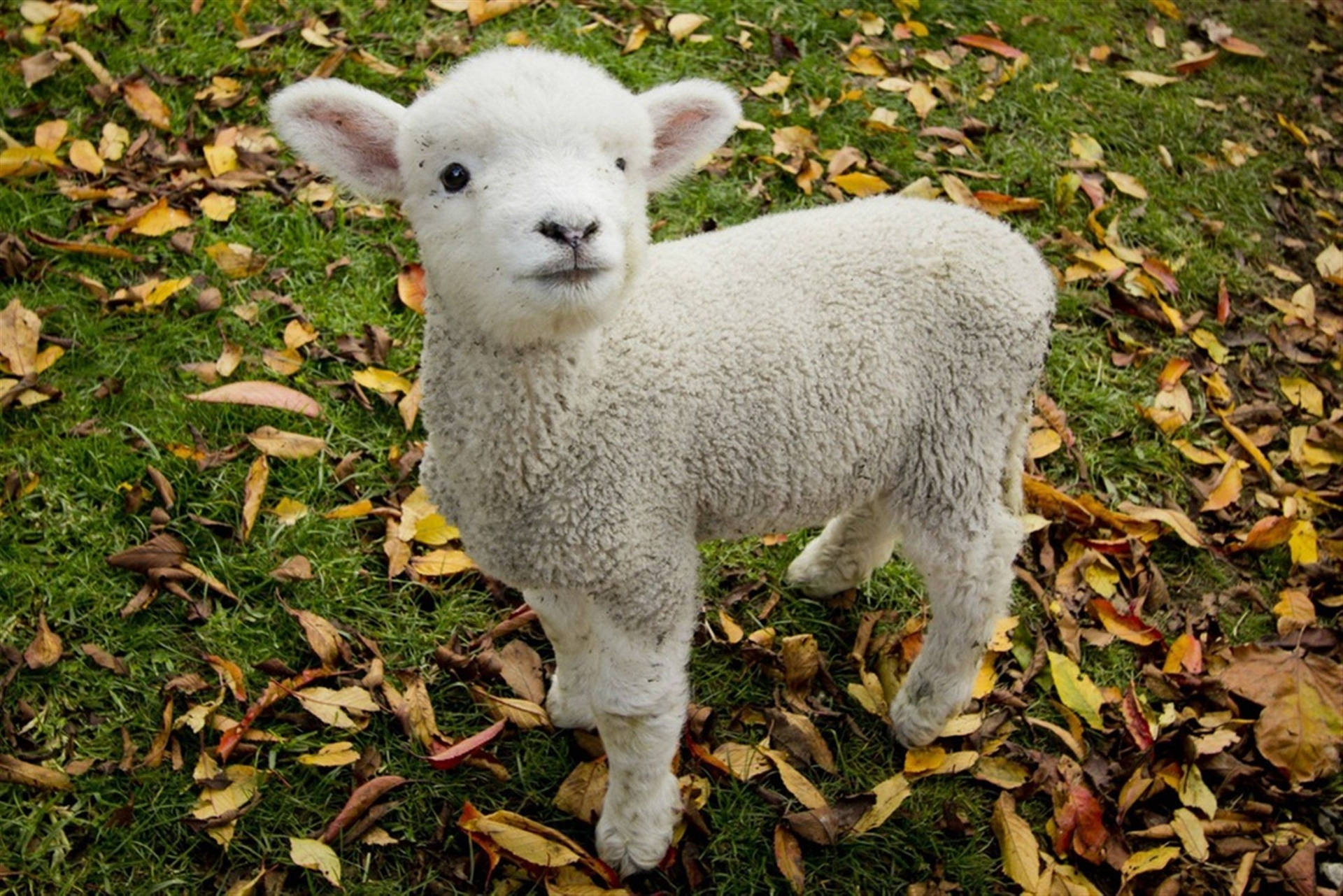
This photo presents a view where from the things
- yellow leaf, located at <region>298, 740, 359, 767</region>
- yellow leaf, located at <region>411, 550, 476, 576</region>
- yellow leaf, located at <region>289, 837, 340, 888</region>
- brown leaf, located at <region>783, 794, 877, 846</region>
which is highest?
yellow leaf, located at <region>411, 550, 476, 576</region>

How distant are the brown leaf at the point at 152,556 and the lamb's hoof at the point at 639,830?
1666 mm

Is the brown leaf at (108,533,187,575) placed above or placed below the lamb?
below

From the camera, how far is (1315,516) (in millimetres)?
4133

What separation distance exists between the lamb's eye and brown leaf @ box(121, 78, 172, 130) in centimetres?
316

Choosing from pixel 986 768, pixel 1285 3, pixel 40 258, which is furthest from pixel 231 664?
pixel 1285 3

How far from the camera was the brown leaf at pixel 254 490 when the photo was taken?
3607 millimetres

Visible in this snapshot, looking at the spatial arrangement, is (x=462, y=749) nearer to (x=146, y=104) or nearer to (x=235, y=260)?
(x=235, y=260)

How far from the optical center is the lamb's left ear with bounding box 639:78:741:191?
8.38 feet

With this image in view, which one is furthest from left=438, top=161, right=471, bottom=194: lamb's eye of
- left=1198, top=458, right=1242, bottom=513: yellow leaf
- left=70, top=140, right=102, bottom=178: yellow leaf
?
left=1198, top=458, right=1242, bottom=513: yellow leaf

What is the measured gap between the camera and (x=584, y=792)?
317 cm

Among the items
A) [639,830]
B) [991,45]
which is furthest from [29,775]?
[991,45]

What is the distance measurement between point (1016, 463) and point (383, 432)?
7.46 feet

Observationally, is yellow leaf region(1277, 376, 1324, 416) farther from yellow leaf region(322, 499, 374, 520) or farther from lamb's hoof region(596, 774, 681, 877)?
yellow leaf region(322, 499, 374, 520)

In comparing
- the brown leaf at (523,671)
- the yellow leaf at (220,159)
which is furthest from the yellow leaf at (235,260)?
the brown leaf at (523,671)
